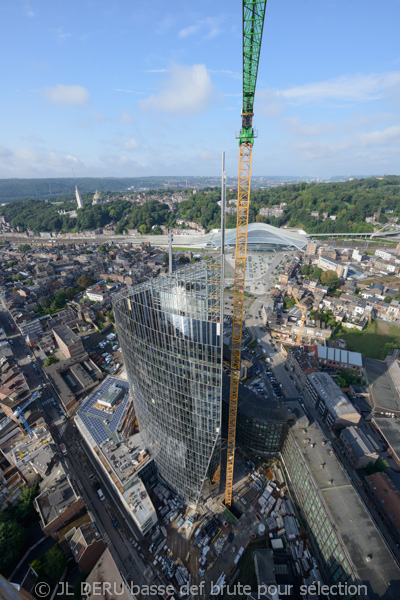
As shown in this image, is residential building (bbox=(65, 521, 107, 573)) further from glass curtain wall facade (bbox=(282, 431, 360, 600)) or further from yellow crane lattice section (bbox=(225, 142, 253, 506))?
glass curtain wall facade (bbox=(282, 431, 360, 600))

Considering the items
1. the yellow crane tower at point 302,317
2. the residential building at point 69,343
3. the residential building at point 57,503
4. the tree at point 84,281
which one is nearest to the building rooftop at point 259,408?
the residential building at point 57,503

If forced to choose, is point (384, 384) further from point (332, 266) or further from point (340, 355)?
point (332, 266)

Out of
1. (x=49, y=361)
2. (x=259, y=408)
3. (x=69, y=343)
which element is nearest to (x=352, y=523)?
(x=259, y=408)

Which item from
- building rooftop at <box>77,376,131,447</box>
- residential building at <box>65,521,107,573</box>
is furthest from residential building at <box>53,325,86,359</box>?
residential building at <box>65,521,107,573</box>

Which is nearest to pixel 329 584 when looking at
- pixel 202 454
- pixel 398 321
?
pixel 202 454

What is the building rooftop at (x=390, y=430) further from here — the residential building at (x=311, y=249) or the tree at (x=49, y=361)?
the residential building at (x=311, y=249)
